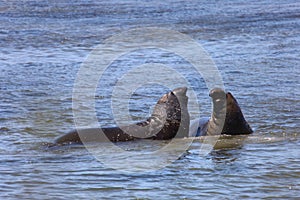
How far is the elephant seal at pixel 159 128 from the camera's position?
26.4 feet

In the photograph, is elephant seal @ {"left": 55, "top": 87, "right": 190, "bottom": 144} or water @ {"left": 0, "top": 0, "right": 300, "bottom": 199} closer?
water @ {"left": 0, "top": 0, "right": 300, "bottom": 199}

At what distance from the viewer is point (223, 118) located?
319 inches

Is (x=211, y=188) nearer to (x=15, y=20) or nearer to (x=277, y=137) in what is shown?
(x=277, y=137)

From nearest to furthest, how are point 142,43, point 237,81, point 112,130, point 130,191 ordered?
point 130,191 → point 112,130 → point 237,81 → point 142,43

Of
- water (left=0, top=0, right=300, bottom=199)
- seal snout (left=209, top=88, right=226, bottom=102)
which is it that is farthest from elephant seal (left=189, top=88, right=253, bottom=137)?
water (left=0, top=0, right=300, bottom=199)

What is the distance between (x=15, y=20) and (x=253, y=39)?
6.49 metres

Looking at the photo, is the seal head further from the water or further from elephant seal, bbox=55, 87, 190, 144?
elephant seal, bbox=55, 87, 190, 144

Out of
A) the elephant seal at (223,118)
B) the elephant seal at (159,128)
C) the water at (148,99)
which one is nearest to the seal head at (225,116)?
the elephant seal at (223,118)

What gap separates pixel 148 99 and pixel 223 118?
2.58 m

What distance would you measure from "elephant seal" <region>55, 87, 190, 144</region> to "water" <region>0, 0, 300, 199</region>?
0.18m

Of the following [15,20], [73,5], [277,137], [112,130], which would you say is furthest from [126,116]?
[73,5]

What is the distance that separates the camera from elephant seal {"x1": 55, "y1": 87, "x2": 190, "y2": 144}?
805 centimetres

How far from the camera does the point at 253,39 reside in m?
16.0

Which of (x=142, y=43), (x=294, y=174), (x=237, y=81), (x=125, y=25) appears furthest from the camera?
(x=125, y=25)
